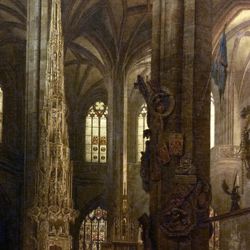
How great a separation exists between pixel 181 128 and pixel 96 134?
2753cm

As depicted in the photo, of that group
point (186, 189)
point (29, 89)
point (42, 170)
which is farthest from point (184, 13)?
Answer: point (29, 89)

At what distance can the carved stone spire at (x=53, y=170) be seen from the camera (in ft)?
69.8

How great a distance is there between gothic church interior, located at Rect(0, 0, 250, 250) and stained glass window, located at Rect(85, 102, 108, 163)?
5 cm

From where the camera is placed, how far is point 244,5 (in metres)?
31.8

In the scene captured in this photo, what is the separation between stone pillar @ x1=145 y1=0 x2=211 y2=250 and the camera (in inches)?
578

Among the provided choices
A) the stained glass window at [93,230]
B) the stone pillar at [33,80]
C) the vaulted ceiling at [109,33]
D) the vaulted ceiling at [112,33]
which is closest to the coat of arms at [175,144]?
the stone pillar at [33,80]

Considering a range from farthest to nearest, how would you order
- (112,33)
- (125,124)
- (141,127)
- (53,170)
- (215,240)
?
(141,127) → (125,124) → (112,33) → (215,240) → (53,170)

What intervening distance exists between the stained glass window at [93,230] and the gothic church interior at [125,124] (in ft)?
0.18

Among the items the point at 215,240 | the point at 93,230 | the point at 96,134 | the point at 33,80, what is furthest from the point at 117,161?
the point at 33,80

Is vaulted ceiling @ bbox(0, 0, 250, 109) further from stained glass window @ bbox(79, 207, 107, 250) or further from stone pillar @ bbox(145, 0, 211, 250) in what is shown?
stone pillar @ bbox(145, 0, 211, 250)

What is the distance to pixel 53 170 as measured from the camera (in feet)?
70.8

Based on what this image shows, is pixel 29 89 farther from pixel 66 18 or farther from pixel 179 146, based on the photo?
pixel 179 146

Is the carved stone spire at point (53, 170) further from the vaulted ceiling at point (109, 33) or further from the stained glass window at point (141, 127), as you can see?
the stained glass window at point (141, 127)

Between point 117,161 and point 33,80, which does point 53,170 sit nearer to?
point 33,80
